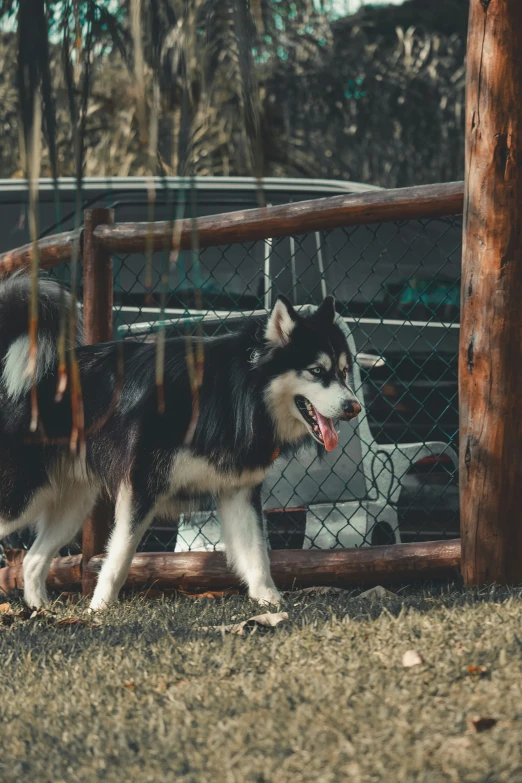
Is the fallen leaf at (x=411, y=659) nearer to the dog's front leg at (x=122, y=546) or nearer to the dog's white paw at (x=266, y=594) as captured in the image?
the dog's white paw at (x=266, y=594)

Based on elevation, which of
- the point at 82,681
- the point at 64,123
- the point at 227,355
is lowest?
the point at 82,681

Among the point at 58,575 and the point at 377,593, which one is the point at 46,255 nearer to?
the point at 58,575

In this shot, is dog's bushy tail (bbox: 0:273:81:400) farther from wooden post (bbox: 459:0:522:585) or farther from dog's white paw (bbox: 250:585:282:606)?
wooden post (bbox: 459:0:522:585)

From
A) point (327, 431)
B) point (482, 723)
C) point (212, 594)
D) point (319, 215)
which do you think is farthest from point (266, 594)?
point (482, 723)

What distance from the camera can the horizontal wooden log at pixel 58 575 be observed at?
4.29 metres

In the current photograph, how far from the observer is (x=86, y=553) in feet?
13.8

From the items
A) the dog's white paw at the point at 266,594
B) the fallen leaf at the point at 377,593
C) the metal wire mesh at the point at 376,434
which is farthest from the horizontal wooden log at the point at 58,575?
the fallen leaf at the point at 377,593

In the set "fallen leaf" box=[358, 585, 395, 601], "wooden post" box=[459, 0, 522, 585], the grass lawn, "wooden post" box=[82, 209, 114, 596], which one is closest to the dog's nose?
"wooden post" box=[459, 0, 522, 585]

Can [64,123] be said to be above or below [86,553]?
above

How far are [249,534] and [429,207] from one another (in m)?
1.61

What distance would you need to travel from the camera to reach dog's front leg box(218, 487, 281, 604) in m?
3.76

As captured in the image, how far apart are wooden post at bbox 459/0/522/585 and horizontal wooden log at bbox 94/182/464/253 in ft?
1.05

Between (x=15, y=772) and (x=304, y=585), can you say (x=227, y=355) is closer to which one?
(x=304, y=585)

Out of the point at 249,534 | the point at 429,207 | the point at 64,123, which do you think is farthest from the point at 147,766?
the point at 429,207
